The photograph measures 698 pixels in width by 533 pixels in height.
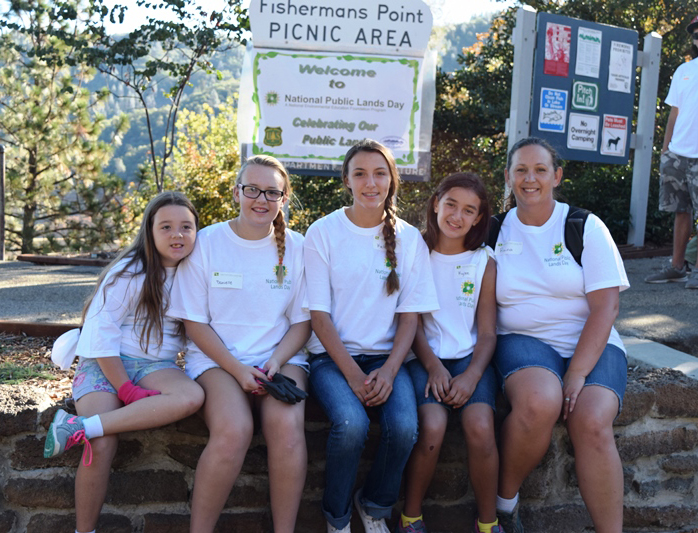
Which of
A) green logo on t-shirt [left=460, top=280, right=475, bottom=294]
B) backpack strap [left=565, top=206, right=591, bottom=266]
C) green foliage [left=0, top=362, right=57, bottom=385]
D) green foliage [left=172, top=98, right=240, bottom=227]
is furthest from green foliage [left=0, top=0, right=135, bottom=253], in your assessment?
backpack strap [left=565, top=206, right=591, bottom=266]

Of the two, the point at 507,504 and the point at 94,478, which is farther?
the point at 507,504

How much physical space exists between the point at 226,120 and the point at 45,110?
4.13m

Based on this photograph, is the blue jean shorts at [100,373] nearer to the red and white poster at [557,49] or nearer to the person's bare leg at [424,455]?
the person's bare leg at [424,455]

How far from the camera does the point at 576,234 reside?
2.85 metres

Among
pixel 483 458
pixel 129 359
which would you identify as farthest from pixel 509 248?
pixel 129 359

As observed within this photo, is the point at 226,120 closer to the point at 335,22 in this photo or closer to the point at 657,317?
the point at 335,22

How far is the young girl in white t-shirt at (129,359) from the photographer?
243 cm

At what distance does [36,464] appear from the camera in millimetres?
2650

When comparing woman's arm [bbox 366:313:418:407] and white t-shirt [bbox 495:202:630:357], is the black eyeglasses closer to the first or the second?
woman's arm [bbox 366:313:418:407]

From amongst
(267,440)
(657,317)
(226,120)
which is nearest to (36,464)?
(267,440)

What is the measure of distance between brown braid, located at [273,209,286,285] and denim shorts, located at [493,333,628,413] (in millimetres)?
932

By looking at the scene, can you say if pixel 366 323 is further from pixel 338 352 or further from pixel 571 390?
pixel 571 390

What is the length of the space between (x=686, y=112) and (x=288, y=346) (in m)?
3.80

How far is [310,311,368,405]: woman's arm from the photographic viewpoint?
263cm
